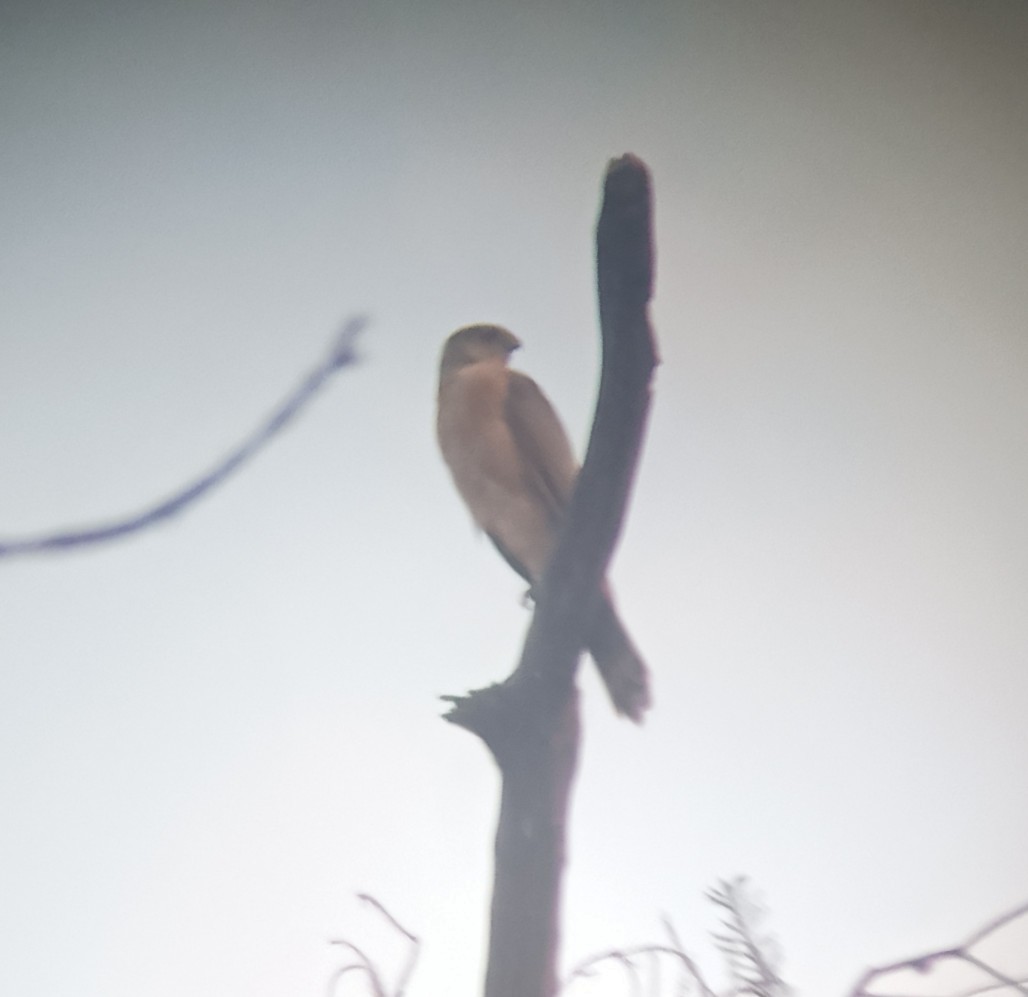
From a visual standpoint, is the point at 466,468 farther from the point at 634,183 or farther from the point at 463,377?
the point at 634,183

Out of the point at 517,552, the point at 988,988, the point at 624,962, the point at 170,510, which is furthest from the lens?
the point at 517,552

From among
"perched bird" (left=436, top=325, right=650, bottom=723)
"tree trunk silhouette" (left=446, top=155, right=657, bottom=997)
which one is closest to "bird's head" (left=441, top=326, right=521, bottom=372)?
"perched bird" (left=436, top=325, right=650, bottom=723)

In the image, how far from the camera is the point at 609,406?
23.7 inches

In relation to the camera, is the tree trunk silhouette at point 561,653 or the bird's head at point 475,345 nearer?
the tree trunk silhouette at point 561,653

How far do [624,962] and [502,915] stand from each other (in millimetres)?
96

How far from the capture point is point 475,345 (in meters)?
1.45

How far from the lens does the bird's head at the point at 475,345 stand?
1411 millimetres

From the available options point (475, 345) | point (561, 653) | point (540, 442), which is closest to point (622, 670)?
point (561, 653)

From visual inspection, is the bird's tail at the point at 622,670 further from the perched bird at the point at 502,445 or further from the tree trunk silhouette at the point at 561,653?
the perched bird at the point at 502,445

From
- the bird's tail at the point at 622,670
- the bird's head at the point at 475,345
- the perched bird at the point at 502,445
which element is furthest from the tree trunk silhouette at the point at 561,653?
the bird's head at the point at 475,345

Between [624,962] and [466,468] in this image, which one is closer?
[624,962]

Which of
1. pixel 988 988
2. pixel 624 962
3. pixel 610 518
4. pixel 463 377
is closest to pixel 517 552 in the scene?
pixel 463 377

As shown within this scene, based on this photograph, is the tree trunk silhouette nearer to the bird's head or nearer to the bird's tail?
the bird's tail

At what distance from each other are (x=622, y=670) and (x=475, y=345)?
787 millimetres
